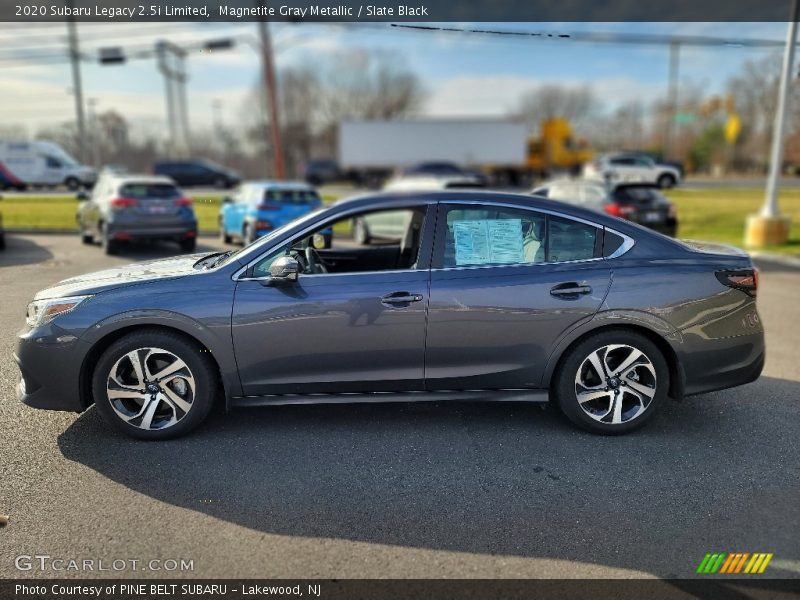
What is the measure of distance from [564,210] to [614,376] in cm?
115

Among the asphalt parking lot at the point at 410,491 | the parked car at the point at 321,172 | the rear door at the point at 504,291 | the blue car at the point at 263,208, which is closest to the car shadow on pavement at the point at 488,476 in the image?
the asphalt parking lot at the point at 410,491

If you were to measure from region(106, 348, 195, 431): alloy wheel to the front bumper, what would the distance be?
0.21 m

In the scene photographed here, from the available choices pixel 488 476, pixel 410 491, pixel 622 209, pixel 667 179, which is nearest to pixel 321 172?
pixel 667 179

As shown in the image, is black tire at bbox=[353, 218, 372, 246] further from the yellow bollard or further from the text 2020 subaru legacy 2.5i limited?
the text 2020 subaru legacy 2.5i limited

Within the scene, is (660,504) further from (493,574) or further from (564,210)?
(564,210)

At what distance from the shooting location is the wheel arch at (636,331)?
393 centimetres

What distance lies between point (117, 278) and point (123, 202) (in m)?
8.07

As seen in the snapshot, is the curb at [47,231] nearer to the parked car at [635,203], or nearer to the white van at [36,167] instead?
the parked car at [635,203]

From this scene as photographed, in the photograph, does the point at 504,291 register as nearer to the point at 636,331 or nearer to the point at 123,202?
the point at 636,331

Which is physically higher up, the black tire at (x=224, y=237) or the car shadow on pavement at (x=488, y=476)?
the black tire at (x=224, y=237)

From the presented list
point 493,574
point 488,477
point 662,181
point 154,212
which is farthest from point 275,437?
point 662,181

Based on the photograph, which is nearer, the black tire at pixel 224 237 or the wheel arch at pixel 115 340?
the wheel arch at pixel 115 340

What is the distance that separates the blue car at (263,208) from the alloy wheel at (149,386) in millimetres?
7814

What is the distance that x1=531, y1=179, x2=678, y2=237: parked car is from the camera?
12242 millimetres
